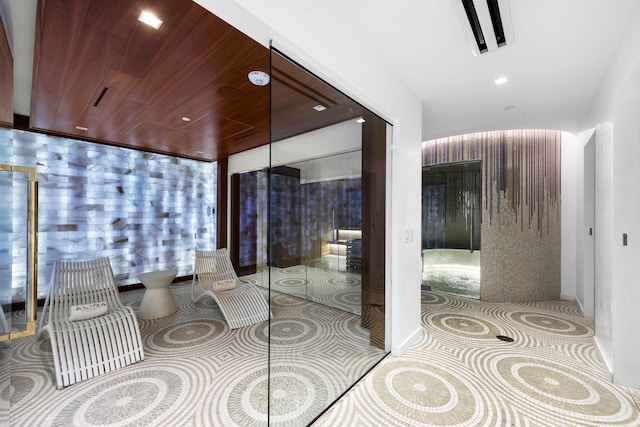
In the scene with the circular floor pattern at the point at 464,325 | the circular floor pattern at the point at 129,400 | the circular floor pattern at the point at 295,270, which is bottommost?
the circular floor pattern at the point at 129,400

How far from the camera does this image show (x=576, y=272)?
4125 millimetres

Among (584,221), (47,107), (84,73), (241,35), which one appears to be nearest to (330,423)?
(241,35)

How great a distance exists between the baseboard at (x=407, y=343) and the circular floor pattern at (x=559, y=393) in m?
0.66

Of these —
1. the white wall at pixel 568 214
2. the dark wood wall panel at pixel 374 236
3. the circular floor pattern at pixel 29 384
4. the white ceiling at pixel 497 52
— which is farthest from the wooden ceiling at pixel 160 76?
the white wall at pixel 568 214

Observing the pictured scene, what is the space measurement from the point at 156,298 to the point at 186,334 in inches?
38.6

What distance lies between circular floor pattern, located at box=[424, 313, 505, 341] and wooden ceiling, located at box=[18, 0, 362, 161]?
277 cm

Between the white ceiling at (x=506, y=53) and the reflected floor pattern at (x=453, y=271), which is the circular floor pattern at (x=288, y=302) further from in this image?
the reflected floor pattern at (x=453, y=271)

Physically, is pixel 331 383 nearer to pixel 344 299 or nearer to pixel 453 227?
pixel 344 299

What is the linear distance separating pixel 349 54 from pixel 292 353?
2.23m

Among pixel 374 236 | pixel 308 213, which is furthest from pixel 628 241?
pixel 308 213

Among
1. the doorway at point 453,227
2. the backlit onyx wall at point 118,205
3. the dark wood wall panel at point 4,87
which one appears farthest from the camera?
the doorway at point 453,227

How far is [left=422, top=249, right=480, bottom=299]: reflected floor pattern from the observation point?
443 cm

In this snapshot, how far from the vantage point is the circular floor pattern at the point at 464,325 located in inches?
121

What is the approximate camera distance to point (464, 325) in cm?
333
